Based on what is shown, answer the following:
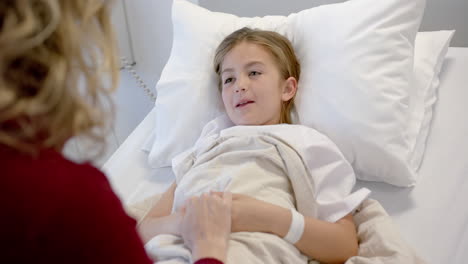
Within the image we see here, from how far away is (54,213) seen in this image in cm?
49

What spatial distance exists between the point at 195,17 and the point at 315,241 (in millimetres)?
906

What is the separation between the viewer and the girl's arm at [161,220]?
1103mm

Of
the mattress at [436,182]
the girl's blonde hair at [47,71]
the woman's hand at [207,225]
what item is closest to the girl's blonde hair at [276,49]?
the mattress at [436,182]

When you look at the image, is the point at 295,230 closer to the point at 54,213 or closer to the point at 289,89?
the point at 289,89

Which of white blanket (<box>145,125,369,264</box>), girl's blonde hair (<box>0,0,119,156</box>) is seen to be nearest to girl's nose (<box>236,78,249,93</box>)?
white blanket (<box>145,125,369,264</box>)

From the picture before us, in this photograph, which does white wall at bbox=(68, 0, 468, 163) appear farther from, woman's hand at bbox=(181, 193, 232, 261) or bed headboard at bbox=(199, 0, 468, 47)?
woman's hand at bbox=(181, 193, 232, 261)

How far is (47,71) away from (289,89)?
38.0 inches

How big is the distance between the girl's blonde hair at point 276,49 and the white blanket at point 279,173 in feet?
0.58

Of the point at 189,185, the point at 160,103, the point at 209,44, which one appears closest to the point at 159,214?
the point at 189,185

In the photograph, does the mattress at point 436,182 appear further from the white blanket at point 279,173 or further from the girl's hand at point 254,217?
the girl's hand at point 254,217

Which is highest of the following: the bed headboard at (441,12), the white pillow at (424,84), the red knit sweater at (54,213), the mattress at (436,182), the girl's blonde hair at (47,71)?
the girl's blonde hair at (47,71)

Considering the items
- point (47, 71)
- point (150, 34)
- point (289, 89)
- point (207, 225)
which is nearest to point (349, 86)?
point (289, 89)

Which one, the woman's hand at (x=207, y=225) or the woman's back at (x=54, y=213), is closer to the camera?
the woman's back at (x=54, y=213)

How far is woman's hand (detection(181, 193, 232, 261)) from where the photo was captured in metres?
0.96
